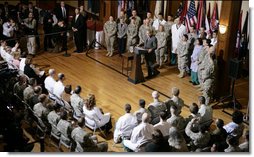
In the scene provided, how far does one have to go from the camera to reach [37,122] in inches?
315

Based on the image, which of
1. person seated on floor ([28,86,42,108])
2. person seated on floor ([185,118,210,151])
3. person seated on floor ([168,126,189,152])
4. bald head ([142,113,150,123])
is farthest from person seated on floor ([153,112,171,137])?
person seated on floor ([28,86,42,108])

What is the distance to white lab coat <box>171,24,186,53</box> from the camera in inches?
449

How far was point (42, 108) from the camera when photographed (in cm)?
780

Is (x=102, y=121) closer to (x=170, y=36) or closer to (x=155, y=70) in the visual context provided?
(x=155, y=70)

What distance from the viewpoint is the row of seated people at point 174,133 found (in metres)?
6.60

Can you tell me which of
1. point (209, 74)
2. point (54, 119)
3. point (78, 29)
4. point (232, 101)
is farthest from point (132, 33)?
point (54, 119)

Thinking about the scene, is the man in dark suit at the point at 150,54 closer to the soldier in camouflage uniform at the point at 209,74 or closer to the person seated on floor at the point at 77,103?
the soldier in camouflage uniform at the point at 209,74

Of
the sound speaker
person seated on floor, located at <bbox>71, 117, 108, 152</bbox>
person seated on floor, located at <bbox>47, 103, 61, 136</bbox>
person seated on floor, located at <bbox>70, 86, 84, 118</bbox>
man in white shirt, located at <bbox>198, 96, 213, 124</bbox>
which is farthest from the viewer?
the sound speaker

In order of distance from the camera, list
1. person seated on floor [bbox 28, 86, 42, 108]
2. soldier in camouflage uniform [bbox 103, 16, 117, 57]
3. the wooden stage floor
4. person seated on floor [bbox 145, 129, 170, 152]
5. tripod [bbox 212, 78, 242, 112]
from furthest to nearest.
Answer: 1. soldier in camouflage uniform [bbox 103, 16, 117, 57]
2. the wooden stage floor
3. tripod [bbox 212, 78, 242, 112]
4. person seated on floor [bbox 28, 86, 42, 108]
5. person seated on floor [bbox 145, 129, 170, 152]

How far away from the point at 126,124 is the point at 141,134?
533 mm

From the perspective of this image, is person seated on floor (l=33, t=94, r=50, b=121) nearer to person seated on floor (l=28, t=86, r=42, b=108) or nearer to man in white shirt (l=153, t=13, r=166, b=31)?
person seated on floor (l=28, t=86, r=42, b=108)

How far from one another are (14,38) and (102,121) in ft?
18.2

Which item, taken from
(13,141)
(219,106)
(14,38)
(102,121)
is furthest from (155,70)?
(13,141)

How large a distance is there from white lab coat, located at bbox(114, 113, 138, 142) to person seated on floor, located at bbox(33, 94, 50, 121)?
1.33 metres
